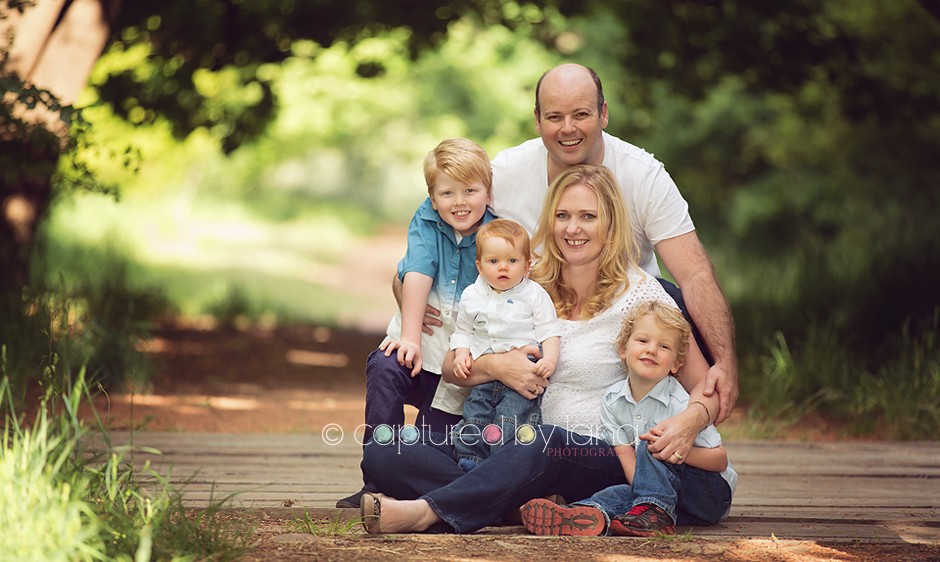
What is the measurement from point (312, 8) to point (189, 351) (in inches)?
A: 121

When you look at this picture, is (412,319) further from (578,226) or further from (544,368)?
(578,226)

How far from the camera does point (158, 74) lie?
801cm

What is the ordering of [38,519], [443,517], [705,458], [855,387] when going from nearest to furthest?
[38,519] → [443,517] → [705,458] → [855,387]

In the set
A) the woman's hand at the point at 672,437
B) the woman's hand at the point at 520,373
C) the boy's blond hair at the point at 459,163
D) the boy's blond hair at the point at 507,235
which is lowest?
the woman's hand at the point at 672,437

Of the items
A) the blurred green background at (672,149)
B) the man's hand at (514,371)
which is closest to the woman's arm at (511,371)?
the man's hand at (514,371)

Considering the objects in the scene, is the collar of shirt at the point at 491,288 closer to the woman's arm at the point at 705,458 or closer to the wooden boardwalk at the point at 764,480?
the woman's arm at the point at 705,458

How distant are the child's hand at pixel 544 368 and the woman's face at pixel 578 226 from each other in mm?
394

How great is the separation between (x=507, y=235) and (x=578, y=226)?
0.81ft

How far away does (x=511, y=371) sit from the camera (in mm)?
2910

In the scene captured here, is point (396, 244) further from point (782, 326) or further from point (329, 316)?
point (782, 326)

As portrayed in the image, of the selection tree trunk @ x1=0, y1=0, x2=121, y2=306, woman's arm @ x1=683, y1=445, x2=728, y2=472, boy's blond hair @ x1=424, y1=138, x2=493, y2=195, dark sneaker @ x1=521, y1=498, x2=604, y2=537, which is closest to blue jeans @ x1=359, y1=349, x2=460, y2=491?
dark sneaker @ x1=521, y1=498, x2=604, y2=537

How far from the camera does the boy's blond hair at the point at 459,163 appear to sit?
3156 millimetres

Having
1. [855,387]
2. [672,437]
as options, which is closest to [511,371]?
[672,437]

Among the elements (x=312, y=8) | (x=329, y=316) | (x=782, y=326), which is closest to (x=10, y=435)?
(x=312, y=8)
